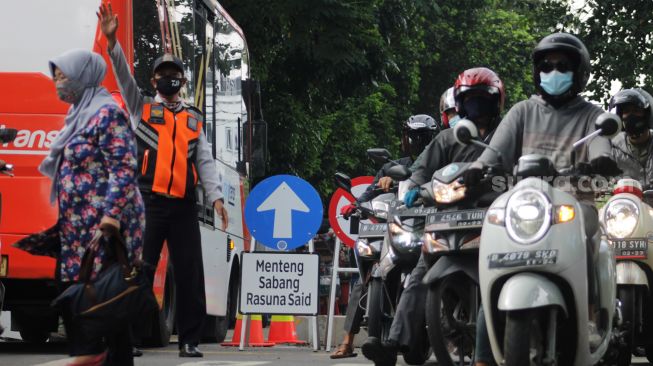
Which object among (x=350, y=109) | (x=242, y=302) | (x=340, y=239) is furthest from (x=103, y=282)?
(x=350, y=109)

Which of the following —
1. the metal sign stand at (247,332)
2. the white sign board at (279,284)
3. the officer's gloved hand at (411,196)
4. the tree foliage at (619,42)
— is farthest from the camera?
the tree foliage at (619,42)

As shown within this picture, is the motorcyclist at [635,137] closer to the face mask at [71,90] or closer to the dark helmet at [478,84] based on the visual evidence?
the dark helmet at [478,84]

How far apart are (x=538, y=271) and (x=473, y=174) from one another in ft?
2.48

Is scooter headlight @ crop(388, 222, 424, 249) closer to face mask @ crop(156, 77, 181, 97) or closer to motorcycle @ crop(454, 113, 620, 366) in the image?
face mask @ crop(156, 77, 181, 97)

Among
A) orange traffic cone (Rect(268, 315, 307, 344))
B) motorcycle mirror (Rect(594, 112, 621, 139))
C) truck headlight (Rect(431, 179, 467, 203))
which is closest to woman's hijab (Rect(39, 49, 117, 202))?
truck headlight (Rect(431, 179, 467, 203))

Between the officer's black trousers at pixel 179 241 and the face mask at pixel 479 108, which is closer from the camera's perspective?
the face mask at pixel 479 108

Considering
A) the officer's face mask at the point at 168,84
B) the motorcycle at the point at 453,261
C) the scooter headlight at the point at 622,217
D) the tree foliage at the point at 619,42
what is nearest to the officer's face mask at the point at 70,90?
the motorcycle at the point at 453,261

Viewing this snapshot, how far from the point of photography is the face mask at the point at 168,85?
11.0 m

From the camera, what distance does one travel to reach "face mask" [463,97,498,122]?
933 cm

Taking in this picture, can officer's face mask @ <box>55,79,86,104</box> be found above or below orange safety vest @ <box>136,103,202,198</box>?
below

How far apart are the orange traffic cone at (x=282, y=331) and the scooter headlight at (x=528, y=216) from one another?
27.9 ft

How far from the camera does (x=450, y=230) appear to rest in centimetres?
833

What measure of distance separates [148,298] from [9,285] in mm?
6097

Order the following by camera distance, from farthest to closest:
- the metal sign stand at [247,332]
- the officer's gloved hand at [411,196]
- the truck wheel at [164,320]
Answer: the metal sign stand at [247,332] → the truck wheel at [164,320] → the officer's gloved hand at [411,196]
